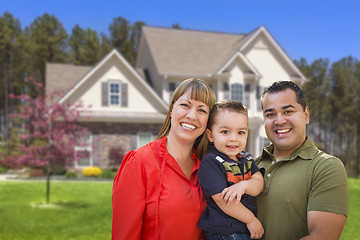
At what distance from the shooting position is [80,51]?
40.0m

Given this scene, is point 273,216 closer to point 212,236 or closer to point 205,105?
point 212,236

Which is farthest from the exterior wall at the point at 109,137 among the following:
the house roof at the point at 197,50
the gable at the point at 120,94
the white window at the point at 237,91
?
the white window at the point at 237,91

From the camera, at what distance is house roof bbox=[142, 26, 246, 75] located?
24.1 metres

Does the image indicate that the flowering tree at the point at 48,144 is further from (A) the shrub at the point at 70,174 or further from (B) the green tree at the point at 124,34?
(B) the green tree at the point at 124,34

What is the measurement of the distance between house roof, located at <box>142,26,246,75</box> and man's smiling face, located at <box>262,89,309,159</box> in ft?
66.1

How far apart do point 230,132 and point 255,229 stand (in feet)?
2.66

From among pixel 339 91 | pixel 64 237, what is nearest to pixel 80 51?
pixel 339 91

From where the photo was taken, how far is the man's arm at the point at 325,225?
2564mm

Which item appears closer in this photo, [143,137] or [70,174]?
[70,174]

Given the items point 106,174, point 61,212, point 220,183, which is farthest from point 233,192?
point 106,174

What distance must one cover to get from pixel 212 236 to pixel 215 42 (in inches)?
1015

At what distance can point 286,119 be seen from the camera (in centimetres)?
303

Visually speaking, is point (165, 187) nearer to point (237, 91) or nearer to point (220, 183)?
point (220, 183)

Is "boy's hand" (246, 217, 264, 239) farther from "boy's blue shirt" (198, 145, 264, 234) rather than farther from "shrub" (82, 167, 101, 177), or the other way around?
"shrub" (82, 167, 101, 177)
